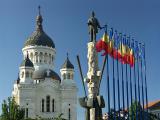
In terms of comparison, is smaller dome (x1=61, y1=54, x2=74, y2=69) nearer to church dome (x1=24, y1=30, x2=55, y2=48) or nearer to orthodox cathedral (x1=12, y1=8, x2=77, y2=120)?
orthodox cathedral (x1=12, y1=8, x2=77, y2=120)

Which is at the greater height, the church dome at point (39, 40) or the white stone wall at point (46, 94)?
the church dome at point (39, 40)

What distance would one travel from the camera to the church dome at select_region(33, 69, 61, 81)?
77.4 meters

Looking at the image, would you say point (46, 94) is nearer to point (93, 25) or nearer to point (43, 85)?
point (43, 85)

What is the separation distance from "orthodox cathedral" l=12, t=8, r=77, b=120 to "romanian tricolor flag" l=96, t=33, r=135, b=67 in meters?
39.5

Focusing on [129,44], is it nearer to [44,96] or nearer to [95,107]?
[95,107]

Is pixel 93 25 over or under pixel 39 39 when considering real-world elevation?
under

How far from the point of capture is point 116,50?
32.9 meters

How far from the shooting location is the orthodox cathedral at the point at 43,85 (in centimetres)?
7388

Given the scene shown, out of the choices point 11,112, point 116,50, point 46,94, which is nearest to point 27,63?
point 46,94

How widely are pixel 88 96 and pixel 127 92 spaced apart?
2748 millimetres

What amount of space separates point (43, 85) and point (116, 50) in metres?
43.3

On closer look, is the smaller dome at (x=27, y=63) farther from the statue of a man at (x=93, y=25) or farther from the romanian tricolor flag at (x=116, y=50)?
the statue of a man at (x=93, y=25)

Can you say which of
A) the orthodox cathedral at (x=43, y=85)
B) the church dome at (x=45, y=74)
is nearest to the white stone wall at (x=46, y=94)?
the orthodox cathedral at (x=43, y=85)

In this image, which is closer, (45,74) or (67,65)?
(45,74)
